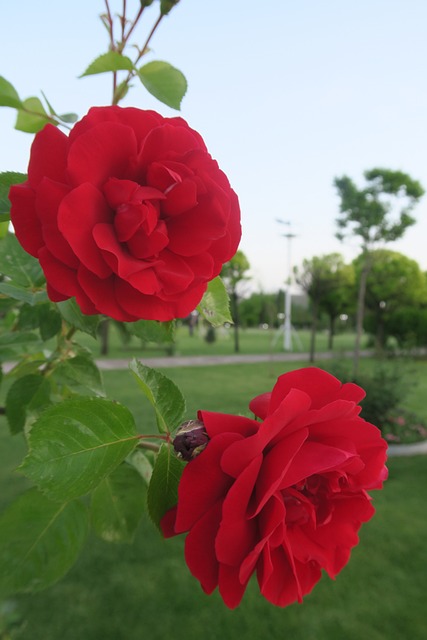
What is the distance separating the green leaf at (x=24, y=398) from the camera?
0.66 metres

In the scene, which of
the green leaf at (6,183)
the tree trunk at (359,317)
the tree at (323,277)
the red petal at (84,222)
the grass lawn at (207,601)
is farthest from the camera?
the tree at (323,277)

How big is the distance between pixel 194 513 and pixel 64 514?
249mm

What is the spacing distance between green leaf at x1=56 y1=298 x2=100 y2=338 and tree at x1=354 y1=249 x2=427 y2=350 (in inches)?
682

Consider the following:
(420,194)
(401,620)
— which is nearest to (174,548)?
(401,620)

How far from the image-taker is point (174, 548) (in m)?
3.64

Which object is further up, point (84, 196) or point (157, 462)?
point (84, 196)

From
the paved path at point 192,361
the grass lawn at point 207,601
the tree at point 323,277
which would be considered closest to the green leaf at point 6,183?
the grass lawn at point 207,601

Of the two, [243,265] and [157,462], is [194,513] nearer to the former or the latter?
[157,462]

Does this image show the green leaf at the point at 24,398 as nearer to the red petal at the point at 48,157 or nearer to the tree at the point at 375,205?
the red petal at the point at 48,157

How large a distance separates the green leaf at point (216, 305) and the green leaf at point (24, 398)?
30cm

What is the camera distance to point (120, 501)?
593 mm

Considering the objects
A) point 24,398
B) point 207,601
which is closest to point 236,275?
point 207,601

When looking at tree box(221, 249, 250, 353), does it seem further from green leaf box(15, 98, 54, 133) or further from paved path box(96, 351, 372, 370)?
green leaf box(15, 98, 54, 133)

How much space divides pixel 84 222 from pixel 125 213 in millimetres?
26
